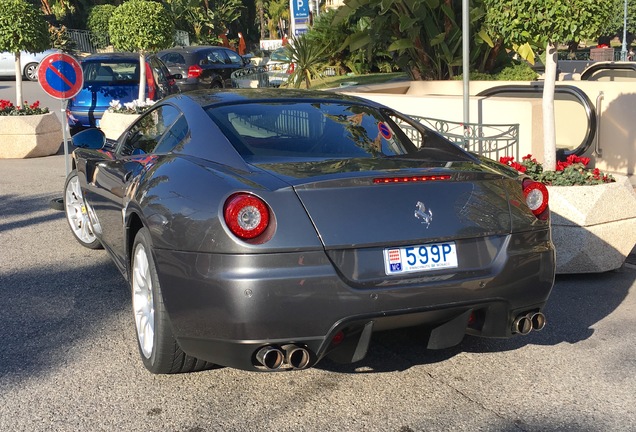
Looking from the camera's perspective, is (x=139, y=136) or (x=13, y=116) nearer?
(x=139, y=136)

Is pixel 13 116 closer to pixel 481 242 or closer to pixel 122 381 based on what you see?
pixel 122 381

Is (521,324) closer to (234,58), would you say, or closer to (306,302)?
(306,302)

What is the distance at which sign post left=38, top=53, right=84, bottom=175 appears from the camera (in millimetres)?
9844

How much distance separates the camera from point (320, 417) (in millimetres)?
4051

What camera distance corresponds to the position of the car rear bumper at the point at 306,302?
3.80 meters

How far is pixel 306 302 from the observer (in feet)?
12.5

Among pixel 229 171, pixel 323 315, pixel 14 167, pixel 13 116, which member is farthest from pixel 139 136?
pixel 13 116

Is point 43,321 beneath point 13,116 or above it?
beneath

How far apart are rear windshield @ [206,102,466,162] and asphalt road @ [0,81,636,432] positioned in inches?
44.2

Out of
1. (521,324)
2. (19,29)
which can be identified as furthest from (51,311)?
(19,29)

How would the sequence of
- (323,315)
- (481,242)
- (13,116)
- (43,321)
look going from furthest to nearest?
(13,116)
(43,321)
(481,242)
(323,315)

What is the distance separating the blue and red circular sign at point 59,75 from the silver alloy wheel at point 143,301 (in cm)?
574

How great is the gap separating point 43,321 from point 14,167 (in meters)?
8.30

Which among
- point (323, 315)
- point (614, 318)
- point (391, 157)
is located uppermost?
point (391, 157)
